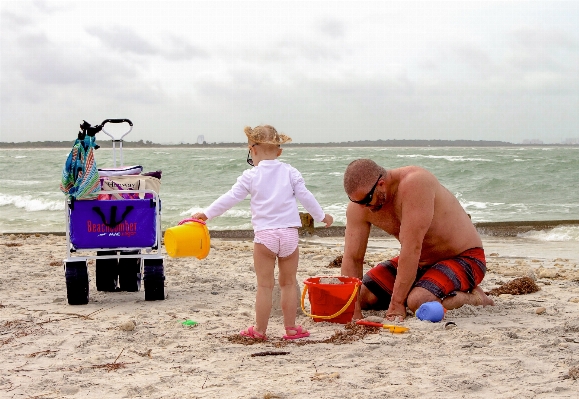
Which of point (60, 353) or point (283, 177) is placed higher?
point (283, 177)

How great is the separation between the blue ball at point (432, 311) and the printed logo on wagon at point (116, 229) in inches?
95.3

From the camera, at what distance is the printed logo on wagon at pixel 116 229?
5.29 m

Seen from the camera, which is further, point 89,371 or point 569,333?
point 569,333

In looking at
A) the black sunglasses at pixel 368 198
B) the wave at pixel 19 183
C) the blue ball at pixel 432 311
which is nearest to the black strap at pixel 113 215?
the black sunglasses at pixel 368 198

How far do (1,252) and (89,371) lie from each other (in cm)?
562

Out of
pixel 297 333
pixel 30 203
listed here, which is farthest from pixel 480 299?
pixel 30 203

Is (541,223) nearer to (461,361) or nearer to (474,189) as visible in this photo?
(474,189)

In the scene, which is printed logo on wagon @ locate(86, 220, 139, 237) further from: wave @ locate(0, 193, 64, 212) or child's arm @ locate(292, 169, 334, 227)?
wave @ locate(0, 193, 64, 212)

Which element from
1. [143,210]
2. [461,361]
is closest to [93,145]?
[143,210]

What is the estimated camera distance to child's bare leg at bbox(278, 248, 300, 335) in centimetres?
409

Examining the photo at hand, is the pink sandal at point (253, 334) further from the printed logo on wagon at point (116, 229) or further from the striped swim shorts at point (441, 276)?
the printed logo on wagon at point (116, 229)

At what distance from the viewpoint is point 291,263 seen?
4.10m

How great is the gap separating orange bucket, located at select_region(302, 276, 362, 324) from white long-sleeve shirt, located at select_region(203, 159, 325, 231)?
22.8 inches

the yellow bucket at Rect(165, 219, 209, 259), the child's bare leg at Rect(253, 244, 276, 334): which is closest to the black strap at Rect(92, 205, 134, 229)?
the yellow bucket at Rect(165, 219, 209, 259)
